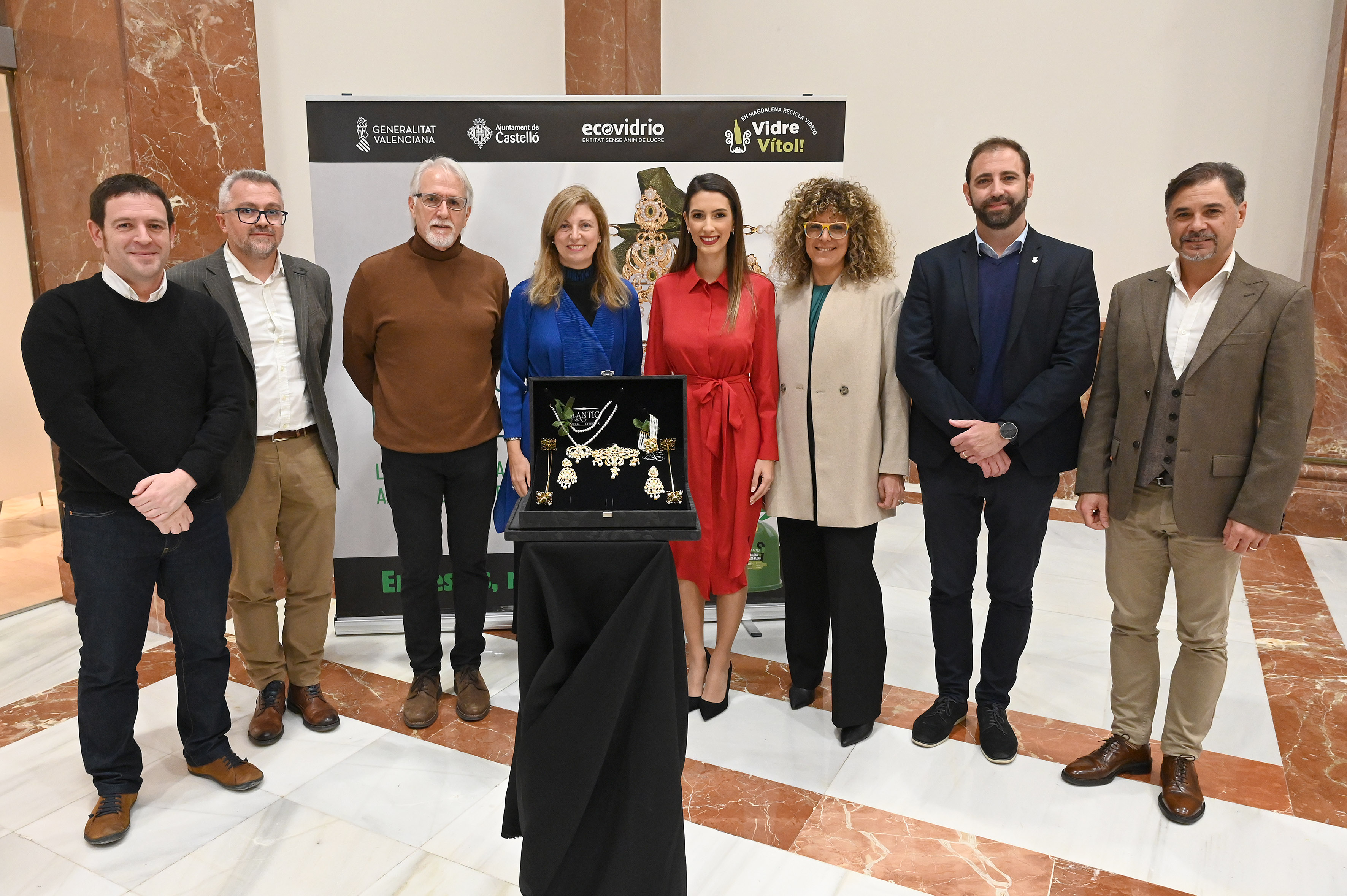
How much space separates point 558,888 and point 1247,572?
4.45 m

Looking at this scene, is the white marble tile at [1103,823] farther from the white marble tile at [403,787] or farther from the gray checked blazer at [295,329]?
the gray checked blazer at [295,329]

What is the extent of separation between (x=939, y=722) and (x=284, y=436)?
8.19ft

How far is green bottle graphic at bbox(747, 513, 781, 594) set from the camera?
4094 mm

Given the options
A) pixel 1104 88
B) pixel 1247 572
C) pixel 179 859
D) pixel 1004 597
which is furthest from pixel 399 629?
pixel 1104 88

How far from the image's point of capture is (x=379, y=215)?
367cm

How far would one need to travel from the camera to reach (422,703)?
316cm

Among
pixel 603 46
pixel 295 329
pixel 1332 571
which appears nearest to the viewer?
pixel 295 329

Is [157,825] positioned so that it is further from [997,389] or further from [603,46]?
[603,46]

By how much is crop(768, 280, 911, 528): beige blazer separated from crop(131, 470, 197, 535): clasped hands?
1.87 metres

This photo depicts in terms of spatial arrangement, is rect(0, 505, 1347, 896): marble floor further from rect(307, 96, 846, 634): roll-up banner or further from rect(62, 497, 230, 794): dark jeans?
rect(307, 96, 846, 634): roll-up banner

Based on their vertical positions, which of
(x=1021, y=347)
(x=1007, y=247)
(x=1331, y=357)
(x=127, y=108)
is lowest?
(x=1331, y=357)

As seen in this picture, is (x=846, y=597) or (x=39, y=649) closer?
(x=846, y=597)

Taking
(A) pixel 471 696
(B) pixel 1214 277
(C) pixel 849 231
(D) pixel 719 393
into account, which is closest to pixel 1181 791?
(B) pixel 1214 277

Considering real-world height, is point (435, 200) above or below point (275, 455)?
above
